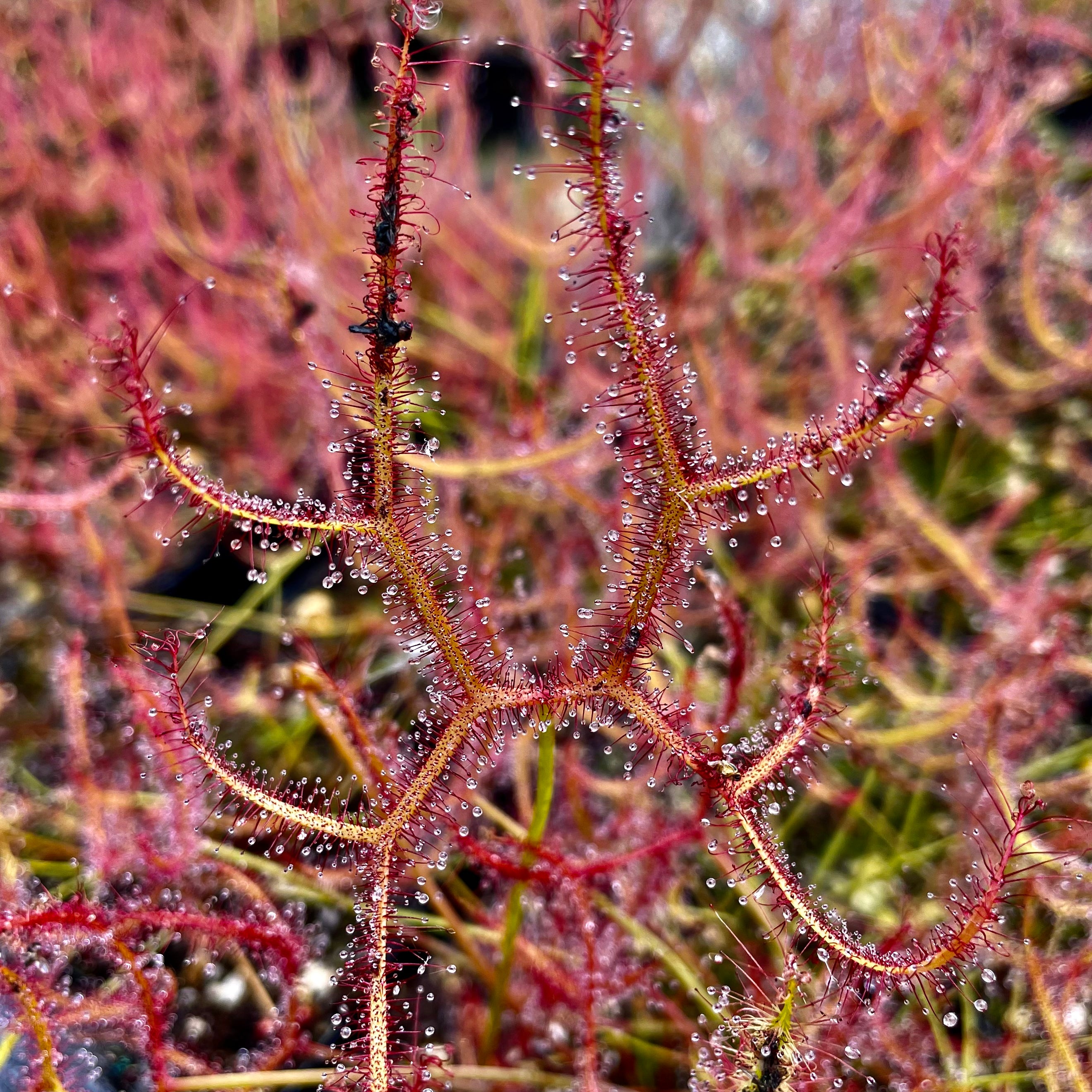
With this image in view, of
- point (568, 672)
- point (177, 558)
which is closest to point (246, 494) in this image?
point (568, 672)

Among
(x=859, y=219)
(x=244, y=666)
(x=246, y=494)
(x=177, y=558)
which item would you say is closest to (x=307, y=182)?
(x=177, y=558)

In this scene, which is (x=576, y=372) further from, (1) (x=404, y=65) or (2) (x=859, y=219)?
(1) (x=404, y=65)

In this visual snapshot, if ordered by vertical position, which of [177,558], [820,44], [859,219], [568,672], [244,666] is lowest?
[568,672]

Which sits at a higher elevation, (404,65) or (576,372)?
(576,372)

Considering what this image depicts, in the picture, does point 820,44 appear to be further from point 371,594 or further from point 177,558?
point 177,558

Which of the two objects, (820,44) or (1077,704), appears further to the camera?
(820,44)

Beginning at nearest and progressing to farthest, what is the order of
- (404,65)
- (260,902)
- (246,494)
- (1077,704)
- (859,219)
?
(404,65)
(246,494)
(260,902)
(1077,704)
(859,219)

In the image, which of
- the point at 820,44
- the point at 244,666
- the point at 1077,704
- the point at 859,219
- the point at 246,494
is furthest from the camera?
the point at 820,44
